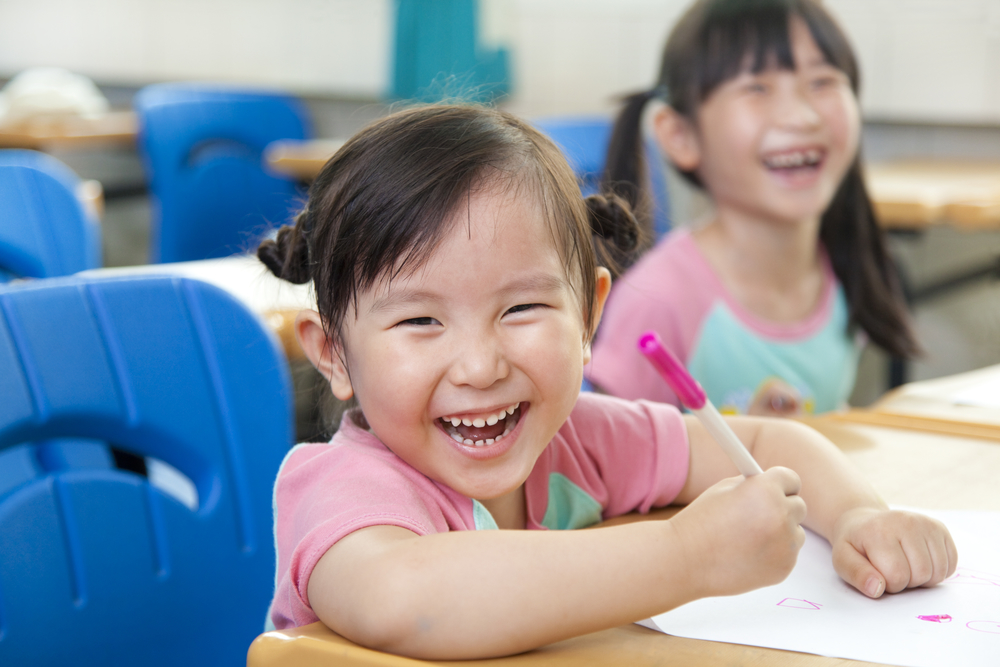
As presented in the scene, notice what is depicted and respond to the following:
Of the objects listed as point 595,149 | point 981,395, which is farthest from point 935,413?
point 595,149

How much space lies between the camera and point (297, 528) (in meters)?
0.62

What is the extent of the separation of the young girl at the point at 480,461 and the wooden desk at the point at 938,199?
119cm

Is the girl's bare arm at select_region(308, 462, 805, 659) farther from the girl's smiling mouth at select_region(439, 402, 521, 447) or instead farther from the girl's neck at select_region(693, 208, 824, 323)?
the girl's neck at select_region(693, 208, 824, 323)

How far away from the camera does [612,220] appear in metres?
0.80

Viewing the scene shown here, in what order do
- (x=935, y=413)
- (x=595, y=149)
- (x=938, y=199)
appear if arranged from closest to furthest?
(x=935, y=413) → (x=938, y=199) → (x=595, y=149)

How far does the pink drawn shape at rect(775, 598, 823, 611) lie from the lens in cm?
59

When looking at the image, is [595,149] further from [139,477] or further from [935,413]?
[139,477]

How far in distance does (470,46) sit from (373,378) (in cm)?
251

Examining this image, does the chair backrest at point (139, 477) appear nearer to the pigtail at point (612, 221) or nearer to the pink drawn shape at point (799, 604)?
the pigtail at point (612, 221)

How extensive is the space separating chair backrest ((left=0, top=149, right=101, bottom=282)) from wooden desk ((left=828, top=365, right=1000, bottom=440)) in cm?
119

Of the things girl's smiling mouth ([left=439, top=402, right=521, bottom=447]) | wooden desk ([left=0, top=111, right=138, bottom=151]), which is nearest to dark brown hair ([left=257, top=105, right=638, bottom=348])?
girl's smiling mouth ([left=439, top=402, right=521, bottom=447])

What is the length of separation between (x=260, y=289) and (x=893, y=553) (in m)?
1.12

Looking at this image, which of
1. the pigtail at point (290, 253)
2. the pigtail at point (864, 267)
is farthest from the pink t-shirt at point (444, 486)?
the pigtail at point (864, 267)

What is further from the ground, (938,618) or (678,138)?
(678,138)
